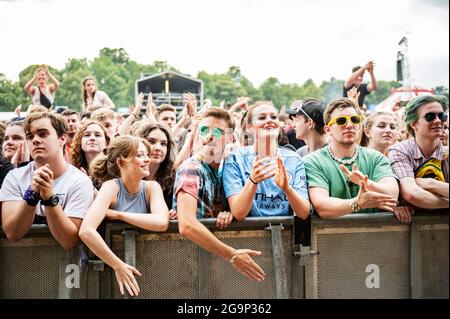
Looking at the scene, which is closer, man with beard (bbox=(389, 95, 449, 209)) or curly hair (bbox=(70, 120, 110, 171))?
man with beard (bbox=(389, 95, 449, 209))

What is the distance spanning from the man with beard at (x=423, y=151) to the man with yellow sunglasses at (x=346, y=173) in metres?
0.08

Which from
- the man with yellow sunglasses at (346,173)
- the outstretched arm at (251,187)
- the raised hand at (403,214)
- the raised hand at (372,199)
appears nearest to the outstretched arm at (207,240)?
the outstretched arm at (251,187)

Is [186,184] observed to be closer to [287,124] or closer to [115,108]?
[115,108]

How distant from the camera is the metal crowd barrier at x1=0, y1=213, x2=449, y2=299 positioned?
2.23 meters

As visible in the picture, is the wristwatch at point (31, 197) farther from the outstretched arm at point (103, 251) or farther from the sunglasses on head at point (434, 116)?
the sunglasses on head at point (434, 116)

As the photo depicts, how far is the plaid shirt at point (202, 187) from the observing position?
2330 millimetres

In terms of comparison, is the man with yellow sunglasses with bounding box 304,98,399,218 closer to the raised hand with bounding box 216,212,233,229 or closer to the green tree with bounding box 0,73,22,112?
the raised hand with bounding box 216,212,233,229

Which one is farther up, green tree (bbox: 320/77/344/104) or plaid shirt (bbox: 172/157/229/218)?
green tree (bbox: 320/77/344/104)

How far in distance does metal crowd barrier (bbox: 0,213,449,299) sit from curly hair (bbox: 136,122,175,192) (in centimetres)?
41

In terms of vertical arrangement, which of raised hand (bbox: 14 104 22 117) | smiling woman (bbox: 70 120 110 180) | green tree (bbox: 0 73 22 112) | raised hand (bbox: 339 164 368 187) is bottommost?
raised hand (bbox: 339 164 368 187)

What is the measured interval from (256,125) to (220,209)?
1.39 ft

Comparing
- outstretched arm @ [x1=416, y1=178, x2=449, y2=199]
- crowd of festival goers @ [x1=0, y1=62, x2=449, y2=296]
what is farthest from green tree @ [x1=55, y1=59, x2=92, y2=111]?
outstretched arm @ [x1=416, y1=178, x2=449, y2=199]

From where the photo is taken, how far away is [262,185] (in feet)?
7.79

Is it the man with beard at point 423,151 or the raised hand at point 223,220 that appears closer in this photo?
the raised hand at point 223,220
